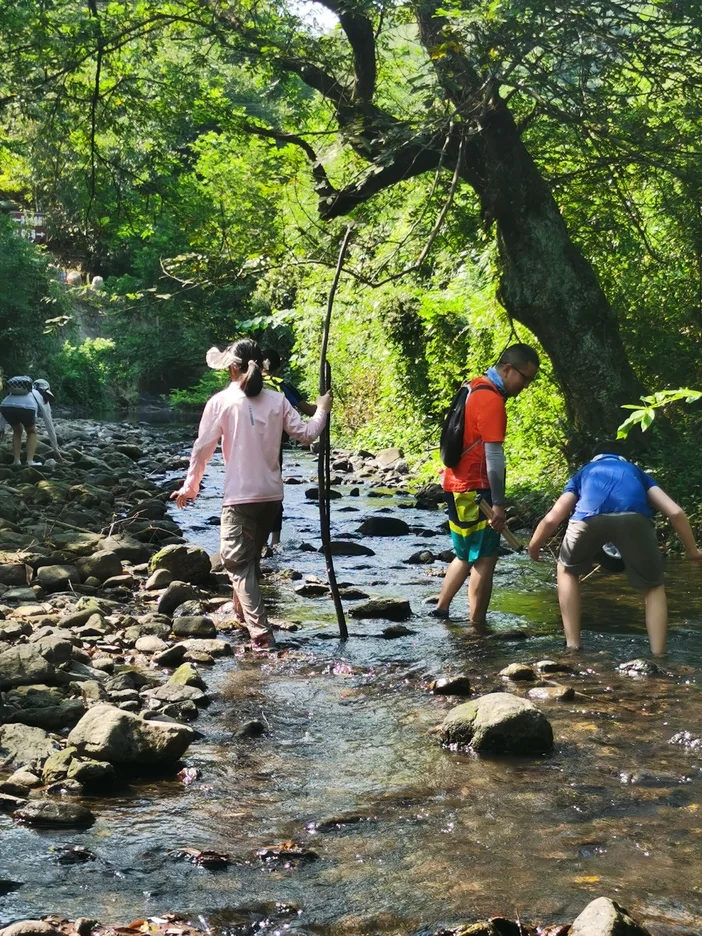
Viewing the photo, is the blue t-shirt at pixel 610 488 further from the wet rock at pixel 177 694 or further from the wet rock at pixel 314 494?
the wet rock at pixel 314 494

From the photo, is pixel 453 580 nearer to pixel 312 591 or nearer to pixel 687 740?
pixel 312 591

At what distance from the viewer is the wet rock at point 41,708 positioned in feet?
18.6

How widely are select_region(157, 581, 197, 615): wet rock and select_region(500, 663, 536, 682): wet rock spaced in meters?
2.89

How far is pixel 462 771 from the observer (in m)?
5.22

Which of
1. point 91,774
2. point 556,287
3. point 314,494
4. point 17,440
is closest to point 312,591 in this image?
point 556,287

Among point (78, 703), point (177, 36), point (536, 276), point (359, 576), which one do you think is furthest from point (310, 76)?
point (78, 703)

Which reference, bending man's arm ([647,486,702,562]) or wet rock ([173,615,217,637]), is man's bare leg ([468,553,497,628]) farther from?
wet rock ([173,615,217,637])

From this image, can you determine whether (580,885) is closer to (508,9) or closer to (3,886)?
(3,886)

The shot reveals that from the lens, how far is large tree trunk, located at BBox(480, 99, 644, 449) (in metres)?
12.0

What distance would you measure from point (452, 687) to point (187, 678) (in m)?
1.57

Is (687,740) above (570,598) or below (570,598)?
below

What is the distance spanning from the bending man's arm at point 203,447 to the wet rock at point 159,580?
193cm

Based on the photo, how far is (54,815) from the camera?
442 cm

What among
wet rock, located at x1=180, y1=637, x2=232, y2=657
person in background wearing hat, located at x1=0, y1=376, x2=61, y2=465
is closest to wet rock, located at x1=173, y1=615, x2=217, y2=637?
wet rock, located at x1=180, y1=637, x2=232, y2=657
